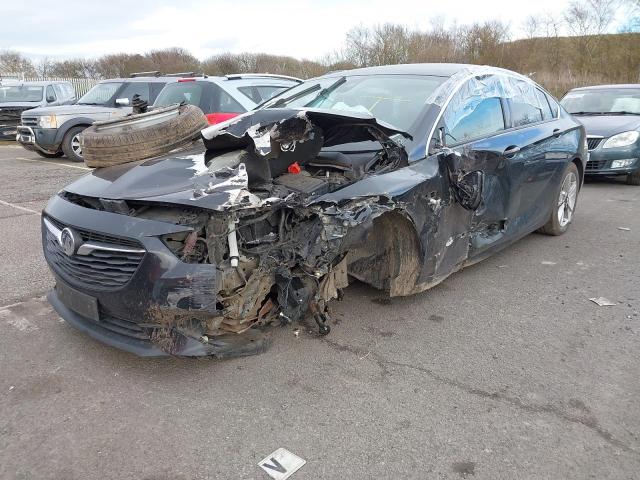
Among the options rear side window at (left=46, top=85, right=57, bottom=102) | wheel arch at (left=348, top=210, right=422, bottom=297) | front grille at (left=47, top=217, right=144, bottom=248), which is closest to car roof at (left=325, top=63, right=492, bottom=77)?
wheel arch at (left=348, top=210, right=422, bottom=297)

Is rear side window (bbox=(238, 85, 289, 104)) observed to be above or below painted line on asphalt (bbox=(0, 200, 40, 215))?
above

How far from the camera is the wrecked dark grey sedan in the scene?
2.80m

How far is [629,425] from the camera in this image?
2.60 meters

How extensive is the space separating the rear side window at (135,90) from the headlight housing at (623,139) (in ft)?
29.2

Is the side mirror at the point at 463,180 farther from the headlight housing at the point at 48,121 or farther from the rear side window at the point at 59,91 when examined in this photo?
the rear side window at the point at 59,91

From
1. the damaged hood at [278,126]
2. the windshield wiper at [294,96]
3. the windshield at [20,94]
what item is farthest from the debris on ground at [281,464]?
the windshield at [20,94]

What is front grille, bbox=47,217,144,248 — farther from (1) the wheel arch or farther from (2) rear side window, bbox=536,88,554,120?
(2) rear side window, bbox=536,88,554,120

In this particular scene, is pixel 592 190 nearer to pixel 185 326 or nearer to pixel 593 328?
pixel 593 328

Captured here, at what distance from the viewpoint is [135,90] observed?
11633 mm

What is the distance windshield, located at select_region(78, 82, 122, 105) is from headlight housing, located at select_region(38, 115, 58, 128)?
104 cm

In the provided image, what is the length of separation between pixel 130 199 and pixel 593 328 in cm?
314

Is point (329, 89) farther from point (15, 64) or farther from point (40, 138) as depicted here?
point (15, 64)

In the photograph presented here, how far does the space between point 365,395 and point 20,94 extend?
1692cm

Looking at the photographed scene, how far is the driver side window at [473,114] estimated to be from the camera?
394 cm
